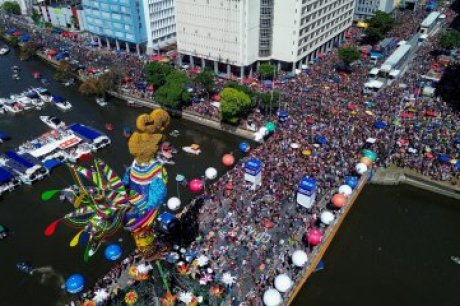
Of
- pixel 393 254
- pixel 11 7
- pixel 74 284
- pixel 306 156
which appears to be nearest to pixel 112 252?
pixel 74 284

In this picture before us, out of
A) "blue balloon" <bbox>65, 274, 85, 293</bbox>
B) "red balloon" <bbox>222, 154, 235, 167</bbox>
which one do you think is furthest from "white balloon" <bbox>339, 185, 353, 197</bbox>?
"blue balloon" <bbox>65, 274, 85, 293</bbox>

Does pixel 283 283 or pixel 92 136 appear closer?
pixel 283 283

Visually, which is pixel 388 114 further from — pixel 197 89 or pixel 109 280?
pixel 109 280

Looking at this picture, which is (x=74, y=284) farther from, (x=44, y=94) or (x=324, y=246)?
(x=44, y=94)

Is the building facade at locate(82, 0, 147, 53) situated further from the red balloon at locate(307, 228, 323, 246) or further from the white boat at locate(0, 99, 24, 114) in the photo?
the red balloon at locate(307, 228, 323, 246)

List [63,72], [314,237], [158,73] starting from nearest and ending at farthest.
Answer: [314,237] < [158,73] < [63,72]

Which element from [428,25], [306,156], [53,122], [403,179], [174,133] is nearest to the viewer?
[403,179]
